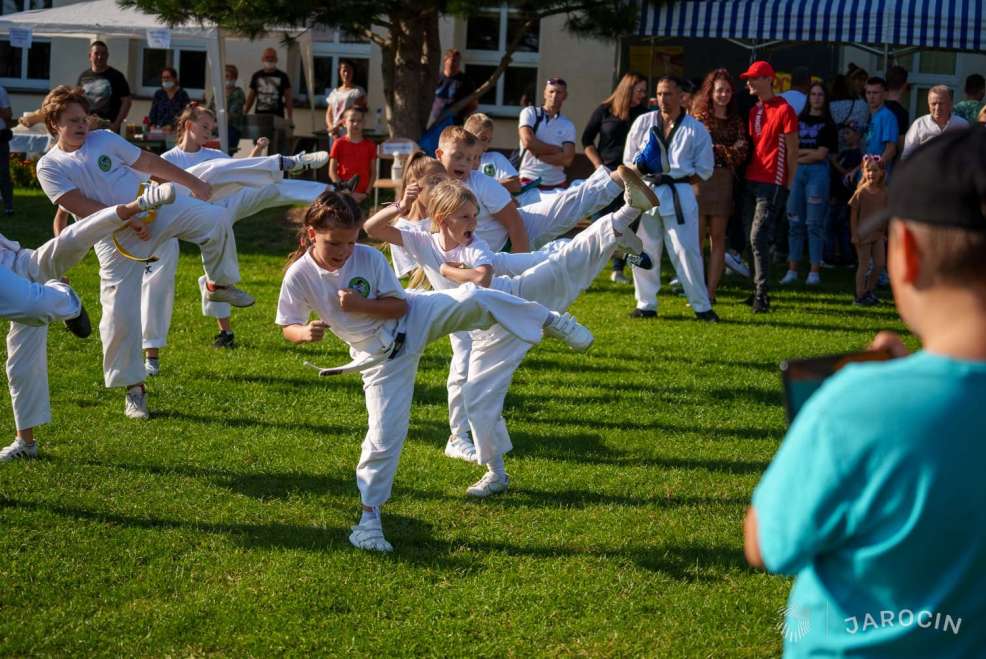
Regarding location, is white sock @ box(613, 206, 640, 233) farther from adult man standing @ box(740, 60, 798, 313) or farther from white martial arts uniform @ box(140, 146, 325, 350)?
adult man standing @ box(740, 60, 798, 313)

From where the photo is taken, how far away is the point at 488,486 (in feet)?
21.9

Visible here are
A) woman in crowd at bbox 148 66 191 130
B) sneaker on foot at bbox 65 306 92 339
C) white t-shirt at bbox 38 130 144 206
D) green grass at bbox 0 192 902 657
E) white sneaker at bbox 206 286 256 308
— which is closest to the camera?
green grass at bbox 0 192 902 657

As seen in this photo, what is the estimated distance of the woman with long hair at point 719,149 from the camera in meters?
12.5

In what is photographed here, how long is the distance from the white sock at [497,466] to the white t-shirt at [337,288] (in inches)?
48.4

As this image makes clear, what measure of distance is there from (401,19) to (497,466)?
10.8 m

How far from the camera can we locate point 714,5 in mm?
16906

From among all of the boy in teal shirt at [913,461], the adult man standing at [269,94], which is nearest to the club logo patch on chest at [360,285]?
the boy in teal shirt at [913,461]

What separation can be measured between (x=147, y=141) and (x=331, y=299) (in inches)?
575

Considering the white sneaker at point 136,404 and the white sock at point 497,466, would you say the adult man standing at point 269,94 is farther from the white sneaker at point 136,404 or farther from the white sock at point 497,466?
the white sock at point 497,466

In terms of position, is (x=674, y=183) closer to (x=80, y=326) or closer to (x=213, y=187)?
(x=213, y=187)

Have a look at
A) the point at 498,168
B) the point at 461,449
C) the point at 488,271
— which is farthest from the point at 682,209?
the point at 488,271

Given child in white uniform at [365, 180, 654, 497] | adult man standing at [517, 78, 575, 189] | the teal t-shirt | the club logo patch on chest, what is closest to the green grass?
child in white uniform at [365, 180, 654, 497]

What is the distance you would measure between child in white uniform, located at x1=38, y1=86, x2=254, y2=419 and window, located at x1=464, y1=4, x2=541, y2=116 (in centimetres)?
1541

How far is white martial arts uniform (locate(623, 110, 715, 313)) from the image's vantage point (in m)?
11.6
